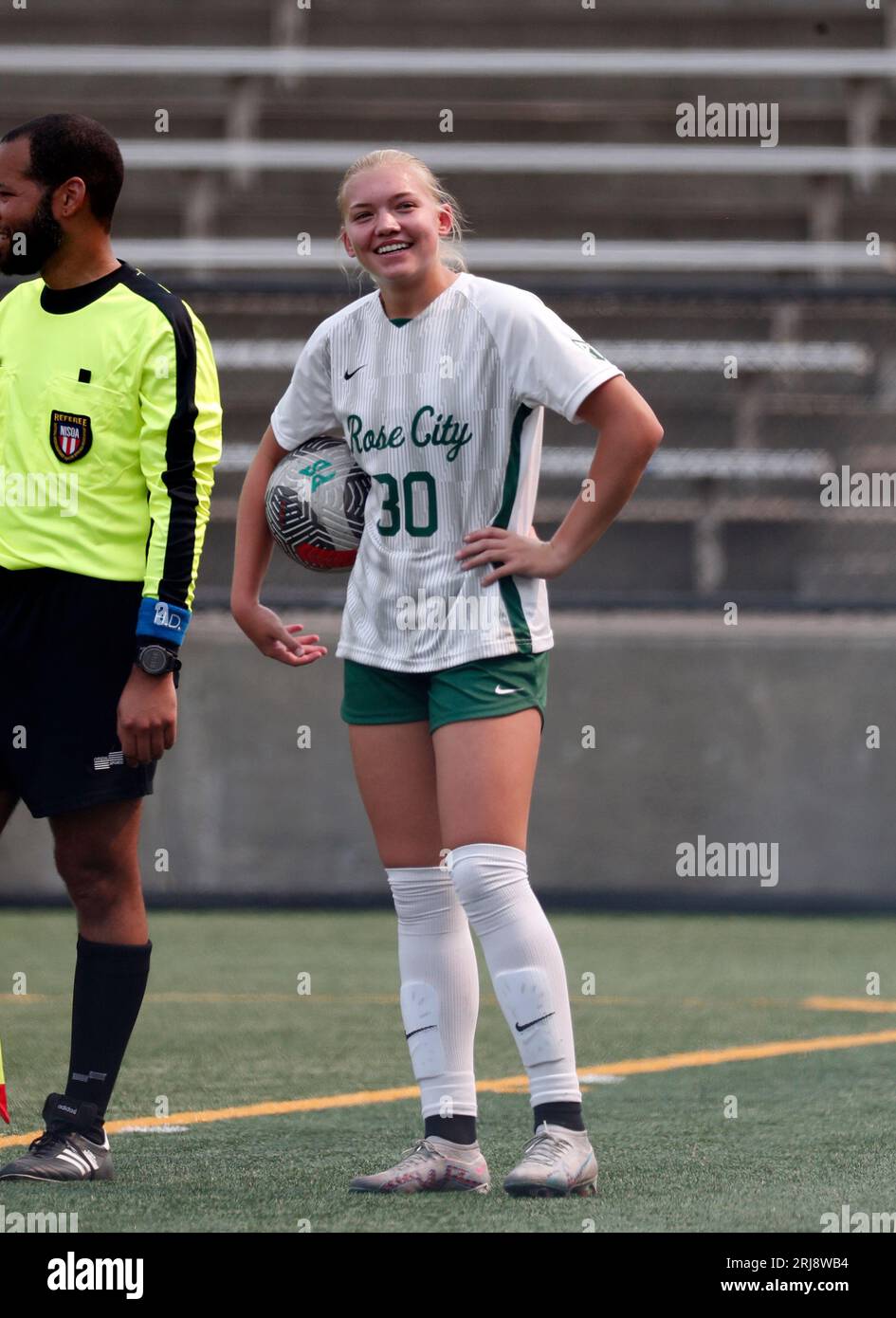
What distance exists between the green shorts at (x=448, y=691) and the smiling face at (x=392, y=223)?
593 millimetres

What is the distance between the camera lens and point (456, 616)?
9.62 ft

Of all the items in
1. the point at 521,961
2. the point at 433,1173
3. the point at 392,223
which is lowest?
the point at 433,1173

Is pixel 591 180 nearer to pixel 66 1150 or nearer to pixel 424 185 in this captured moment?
pixel 424 185

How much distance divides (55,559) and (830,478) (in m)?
5.35

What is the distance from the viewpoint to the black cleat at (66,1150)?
293 centimetres

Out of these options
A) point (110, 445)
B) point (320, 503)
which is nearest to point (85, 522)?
point (110, 445)

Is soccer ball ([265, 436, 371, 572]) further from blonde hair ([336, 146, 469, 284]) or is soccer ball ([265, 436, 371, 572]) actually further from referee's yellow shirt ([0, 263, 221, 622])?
blonde hair ([336, 146, 469, 284])

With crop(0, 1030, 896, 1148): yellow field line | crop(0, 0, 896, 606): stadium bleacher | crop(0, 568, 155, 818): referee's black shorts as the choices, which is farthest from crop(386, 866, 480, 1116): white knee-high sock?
crop(0, 0, 896, 606): stadium bleacher

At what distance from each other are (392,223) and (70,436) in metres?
0.58

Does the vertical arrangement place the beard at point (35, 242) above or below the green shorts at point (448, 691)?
above

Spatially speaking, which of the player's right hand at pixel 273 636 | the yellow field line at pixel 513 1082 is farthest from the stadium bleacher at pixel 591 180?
the player's right hand at pixel 273 636

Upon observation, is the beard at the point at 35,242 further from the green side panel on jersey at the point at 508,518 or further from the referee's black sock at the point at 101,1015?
the referee's black sock at the point at 101,1015

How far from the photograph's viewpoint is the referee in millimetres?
2967

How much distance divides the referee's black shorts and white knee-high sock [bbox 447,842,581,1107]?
55cm
